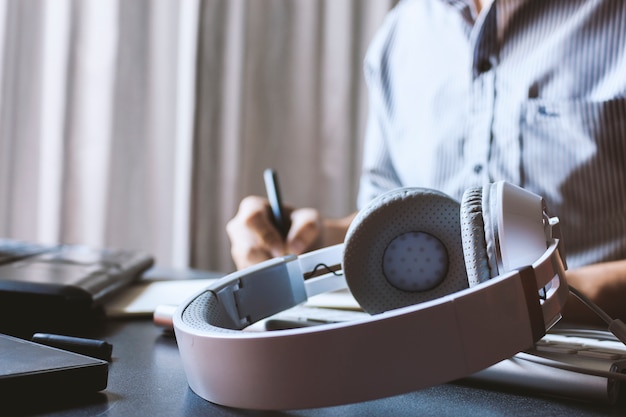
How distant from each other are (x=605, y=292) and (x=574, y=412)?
0.41 meters

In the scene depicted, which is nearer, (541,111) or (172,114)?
(541,111)

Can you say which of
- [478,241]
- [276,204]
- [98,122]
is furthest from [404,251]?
[98,122]

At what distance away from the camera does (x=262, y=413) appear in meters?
0.33

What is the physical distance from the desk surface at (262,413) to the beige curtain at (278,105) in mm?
1320

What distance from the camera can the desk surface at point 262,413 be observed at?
0.33m

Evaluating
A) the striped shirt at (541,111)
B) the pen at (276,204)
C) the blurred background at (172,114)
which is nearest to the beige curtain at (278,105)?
the blurred background at (172,114)

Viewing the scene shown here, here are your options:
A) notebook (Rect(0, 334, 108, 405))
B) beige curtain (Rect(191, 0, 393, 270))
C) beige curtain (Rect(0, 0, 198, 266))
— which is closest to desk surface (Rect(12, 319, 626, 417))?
notebook (Rect(0, 334, 108, 405))

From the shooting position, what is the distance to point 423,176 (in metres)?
1.14

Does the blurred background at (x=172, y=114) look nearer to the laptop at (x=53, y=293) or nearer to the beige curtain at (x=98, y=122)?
the beige curtain at (x=98, y=122)

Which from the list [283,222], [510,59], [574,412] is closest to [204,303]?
[574,412]

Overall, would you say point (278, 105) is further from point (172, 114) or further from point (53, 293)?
point (53, 293)

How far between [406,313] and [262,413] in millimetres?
101

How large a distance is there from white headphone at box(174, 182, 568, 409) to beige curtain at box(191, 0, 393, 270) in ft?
4.19

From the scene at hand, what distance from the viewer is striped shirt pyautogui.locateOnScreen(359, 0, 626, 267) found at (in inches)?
36.3
